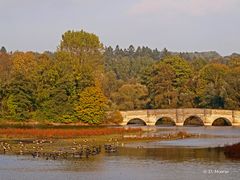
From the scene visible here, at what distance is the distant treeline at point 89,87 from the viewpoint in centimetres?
9088

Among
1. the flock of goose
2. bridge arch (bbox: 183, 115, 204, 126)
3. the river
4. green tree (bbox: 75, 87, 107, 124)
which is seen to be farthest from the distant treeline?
the river

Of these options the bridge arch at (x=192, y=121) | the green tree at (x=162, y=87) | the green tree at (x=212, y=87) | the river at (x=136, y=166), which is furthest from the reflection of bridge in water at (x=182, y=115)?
the river at (x=136, y=166)

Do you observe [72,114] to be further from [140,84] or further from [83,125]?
[140,84]

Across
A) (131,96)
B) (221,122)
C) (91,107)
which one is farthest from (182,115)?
(131,96)

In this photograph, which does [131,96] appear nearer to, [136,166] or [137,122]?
[137,122]

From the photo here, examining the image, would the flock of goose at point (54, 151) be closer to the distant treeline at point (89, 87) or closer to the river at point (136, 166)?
the river at point (136, 166)

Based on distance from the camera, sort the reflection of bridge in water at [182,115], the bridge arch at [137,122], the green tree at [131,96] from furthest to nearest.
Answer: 1. the green tree at [131,96]
2. the bridge arch at [137,122]
3. the reflection of bridge in water at [182,115]

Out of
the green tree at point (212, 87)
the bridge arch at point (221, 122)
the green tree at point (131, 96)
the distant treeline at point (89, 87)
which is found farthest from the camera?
the green tree at point (131, 96)

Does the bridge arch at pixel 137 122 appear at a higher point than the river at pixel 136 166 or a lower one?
higher

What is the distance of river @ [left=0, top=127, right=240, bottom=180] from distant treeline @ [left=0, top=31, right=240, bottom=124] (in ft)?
130

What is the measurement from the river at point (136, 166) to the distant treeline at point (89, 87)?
39.5 m

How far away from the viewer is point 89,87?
9194cm

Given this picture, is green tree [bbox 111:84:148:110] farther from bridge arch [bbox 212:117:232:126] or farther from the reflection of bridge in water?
bridge arch [bbox 212:117:232:126]

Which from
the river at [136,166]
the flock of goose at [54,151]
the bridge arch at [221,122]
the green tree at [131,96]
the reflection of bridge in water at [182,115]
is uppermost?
the green tree at [131,96]
